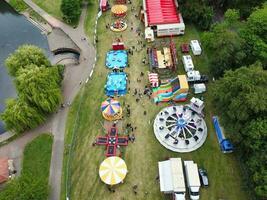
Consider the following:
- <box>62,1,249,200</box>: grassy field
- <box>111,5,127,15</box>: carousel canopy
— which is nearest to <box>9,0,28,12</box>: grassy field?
<box>111,5,127,15</box>: carousel canopy

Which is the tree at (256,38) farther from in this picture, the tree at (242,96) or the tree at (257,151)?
the tree at (257,151)

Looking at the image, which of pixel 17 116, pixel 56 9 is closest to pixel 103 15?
pixel 56 9

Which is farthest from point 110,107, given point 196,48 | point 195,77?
point 196,48

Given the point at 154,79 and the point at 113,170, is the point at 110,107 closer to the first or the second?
the point at 154,79

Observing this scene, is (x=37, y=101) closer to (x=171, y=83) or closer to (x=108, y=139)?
(x=108, y=139)

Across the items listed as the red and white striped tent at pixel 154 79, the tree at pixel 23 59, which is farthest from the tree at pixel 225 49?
the tree at pixel 23 59
